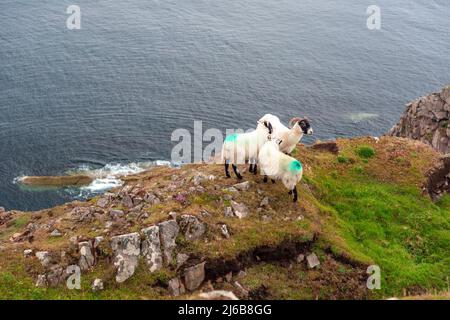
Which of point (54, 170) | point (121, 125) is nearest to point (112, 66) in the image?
point (121, 125)

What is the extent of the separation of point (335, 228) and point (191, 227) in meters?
8.64

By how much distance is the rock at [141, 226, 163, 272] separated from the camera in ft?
68.4

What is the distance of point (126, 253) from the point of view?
20922 mm

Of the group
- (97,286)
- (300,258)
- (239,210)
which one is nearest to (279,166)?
(239,210)

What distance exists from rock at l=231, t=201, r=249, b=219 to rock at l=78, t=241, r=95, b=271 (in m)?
7.32

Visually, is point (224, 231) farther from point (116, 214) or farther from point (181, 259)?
point (116, 214)

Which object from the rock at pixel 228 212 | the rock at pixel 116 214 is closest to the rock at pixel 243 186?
the rock at pixel 228 212

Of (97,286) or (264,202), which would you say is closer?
(97,286)

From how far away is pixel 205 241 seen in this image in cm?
2200

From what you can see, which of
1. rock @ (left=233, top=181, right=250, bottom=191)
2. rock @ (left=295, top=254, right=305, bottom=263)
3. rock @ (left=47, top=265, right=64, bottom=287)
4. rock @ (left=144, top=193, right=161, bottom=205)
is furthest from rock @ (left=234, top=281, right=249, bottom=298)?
rock @ (left=47, top=265, right=64, bottom=287)

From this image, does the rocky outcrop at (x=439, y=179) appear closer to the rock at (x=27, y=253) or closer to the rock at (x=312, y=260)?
the rock at (x=312, y=260)

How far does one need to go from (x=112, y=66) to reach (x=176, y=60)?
46.7ft

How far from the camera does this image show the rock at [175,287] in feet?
66.1
